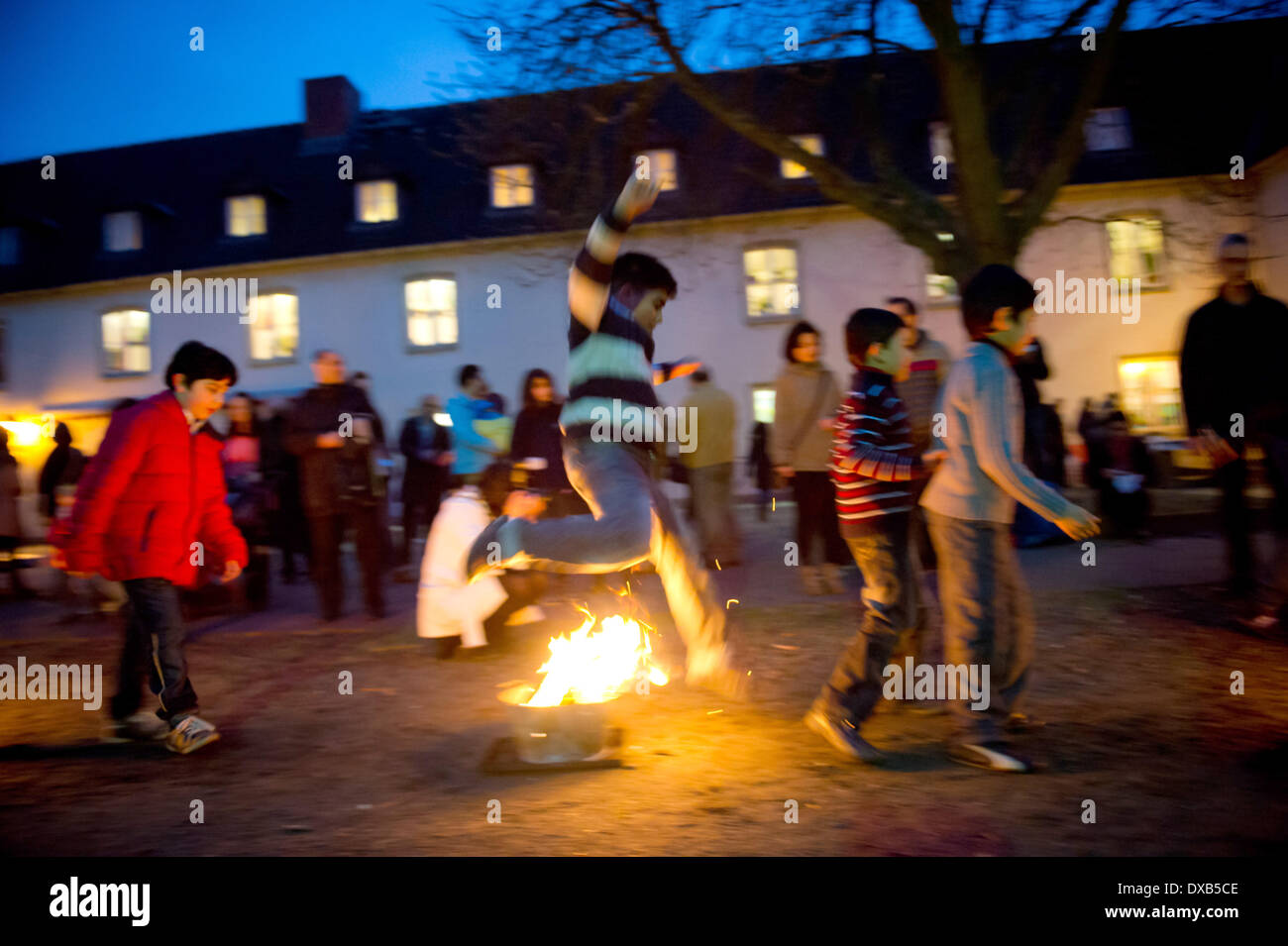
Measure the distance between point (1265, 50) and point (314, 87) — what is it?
1006 inches

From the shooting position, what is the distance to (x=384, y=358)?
2431 centimetres

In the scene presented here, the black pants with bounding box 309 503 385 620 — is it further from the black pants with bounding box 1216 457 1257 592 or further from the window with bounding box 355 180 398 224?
the window with bounding box 355 180 398 224

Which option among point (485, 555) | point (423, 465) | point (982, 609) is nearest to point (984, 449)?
point (982, 609)

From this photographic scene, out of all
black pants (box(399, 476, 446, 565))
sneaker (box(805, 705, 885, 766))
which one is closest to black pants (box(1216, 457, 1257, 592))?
sneaker (box(805, 705, 885, 766))

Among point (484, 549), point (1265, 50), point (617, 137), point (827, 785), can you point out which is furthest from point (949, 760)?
point (1265, 50)

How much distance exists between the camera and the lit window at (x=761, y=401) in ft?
74.5

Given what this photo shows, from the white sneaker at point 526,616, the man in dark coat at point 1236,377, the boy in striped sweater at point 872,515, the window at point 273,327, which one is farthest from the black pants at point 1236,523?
the window at point 273,327

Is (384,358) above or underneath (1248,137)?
underneath

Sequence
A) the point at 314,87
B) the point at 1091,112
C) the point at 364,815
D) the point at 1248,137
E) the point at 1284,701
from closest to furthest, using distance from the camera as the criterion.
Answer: the point at 364,815 < the point at 1284,701 < the point at 1091,112 < the point at 1248,137 < the point at 314,87

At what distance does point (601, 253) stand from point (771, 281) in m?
19.7

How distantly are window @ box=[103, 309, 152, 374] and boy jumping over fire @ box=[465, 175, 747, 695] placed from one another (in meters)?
26.3

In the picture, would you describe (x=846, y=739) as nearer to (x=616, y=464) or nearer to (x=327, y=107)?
(x=616, y=464)

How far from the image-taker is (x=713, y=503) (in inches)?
352
